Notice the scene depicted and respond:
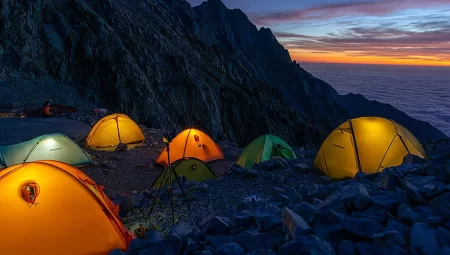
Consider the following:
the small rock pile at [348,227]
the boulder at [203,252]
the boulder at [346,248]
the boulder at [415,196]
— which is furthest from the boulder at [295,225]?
the boulder at [415,196]

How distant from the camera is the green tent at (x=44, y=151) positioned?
12664 mm

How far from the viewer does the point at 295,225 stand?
13.1 ft

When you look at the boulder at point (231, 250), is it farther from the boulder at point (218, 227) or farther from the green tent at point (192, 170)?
the green tent at point (192, 170)

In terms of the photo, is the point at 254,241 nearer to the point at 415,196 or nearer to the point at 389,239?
the point at 389,239

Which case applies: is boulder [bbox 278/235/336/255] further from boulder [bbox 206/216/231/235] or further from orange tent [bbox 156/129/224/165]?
orange tent [bbox 156/129/224/165]

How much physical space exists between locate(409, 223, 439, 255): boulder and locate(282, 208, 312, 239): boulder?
1.07m

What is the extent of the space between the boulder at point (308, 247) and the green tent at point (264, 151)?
10.2 meters

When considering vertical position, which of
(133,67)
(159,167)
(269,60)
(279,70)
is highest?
(269,60)

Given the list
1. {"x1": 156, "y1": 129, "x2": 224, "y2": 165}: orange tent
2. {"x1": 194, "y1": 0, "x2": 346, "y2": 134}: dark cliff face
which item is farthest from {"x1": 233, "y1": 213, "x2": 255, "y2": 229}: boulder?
{"x1": 194, "y1": 0, "x2": 346, "y2": 134}: dark cliff face

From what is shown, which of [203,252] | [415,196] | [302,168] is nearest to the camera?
[203,252]

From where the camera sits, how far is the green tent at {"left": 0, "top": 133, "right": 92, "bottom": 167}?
41.5 ft

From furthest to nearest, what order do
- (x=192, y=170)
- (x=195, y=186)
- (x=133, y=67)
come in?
(x=133, y=67), (x=192, y=170), (x=195, y=186)

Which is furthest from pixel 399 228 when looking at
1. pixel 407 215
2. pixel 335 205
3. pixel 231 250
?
pixel 231 250

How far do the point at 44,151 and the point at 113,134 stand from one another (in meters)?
4.69
